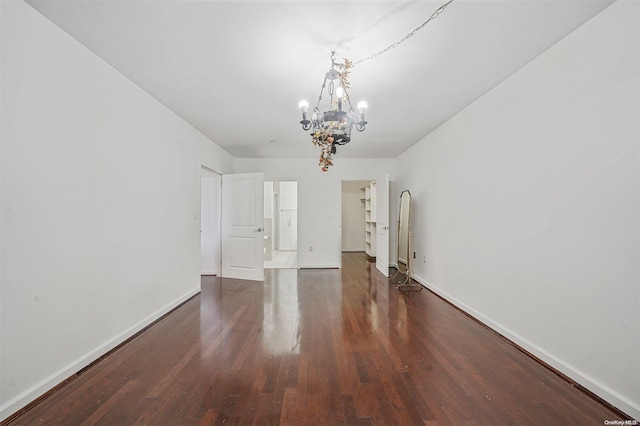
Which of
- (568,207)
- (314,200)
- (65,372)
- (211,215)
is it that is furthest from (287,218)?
(568,207)

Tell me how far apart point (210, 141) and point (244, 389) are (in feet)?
13.6

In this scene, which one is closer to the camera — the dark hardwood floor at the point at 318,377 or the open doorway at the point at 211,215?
the dark hardwood floor at the point at 318,377

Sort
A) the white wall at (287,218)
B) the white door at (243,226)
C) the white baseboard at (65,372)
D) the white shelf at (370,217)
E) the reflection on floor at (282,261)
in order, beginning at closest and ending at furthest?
the white baseboard at (65,372) → the white door at (243,226) → the reflection on floor at (282,261) → the white shelf at (370,217) → the white wall at (287,218)

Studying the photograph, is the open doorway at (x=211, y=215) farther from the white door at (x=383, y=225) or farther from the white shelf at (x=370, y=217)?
the white shelf at (x=370, y=217)

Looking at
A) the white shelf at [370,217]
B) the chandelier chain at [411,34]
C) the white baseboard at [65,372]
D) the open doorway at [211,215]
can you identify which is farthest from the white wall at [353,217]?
the chandelier chain at [411,34]

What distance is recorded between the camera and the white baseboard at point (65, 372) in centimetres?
175

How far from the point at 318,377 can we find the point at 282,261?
5467 millimetres

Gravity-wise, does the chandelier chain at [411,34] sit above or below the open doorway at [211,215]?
above

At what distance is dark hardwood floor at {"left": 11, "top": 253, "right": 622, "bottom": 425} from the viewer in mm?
1767

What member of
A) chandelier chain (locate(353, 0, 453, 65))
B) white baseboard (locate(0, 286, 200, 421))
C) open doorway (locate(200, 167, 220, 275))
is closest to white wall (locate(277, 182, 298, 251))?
open doorway (locate(200, 167, 220, 275))

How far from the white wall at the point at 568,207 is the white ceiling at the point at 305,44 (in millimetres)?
288

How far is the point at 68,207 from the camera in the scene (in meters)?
2.17

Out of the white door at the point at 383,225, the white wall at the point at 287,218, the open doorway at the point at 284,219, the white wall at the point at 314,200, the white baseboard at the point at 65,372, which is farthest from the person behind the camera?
the white wall at the point at 287,218

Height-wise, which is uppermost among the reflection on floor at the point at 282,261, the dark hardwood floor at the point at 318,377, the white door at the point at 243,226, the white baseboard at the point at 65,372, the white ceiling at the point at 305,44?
the white ceiling at the point at 305,44
